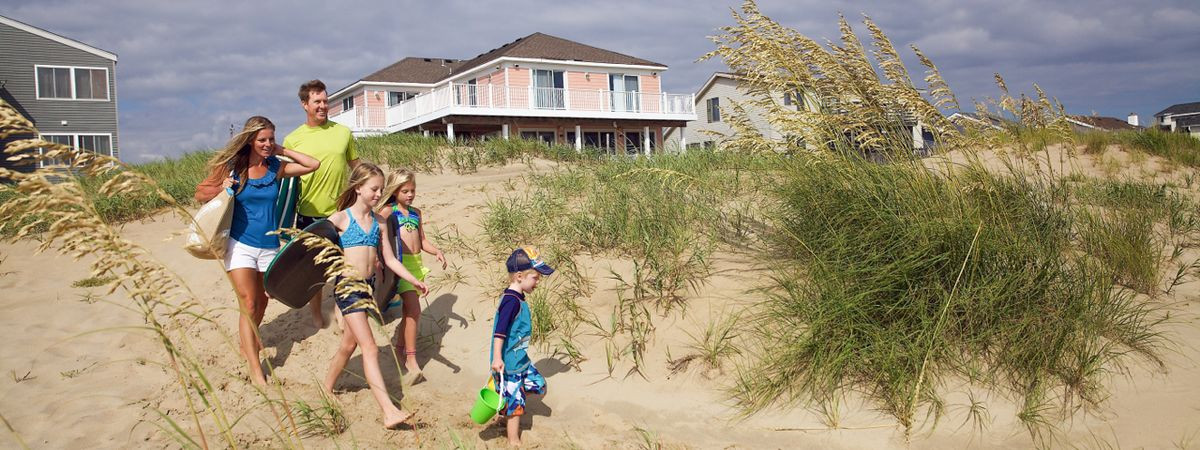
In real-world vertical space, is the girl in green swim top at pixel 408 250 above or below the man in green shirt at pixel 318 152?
below

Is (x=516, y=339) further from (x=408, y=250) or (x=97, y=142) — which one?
(x=97, y=142)

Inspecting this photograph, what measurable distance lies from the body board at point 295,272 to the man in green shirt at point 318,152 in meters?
0.72

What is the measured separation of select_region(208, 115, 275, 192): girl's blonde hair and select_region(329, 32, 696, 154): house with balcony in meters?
23.3

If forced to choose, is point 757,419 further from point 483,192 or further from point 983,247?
point 483,192

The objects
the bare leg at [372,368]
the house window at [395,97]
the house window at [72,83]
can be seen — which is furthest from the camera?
the house window at [395,97]

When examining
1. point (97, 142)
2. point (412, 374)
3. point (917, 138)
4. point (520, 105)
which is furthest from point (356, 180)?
point (97, 142)

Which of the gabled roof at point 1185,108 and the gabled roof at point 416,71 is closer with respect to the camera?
the gabled roof at point 416,71

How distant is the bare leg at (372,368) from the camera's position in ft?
13.8

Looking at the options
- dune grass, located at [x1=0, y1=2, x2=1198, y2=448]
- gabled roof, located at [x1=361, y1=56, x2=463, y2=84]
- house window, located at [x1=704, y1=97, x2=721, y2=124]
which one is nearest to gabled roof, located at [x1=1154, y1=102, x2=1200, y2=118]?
house window, located at [x1=704, y1=97, x2=721, y2=124]

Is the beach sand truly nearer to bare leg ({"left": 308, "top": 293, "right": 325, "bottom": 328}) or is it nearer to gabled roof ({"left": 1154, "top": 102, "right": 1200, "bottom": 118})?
bare leg ({"left": 308, "top": 293, "right": 325, "bottom": 328})

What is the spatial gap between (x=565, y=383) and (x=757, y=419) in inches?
52.1

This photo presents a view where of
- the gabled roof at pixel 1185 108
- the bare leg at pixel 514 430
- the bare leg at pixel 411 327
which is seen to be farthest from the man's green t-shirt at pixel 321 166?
the gabled roof at pixel 1185 108

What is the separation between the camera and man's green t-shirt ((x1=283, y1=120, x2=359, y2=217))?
5586 millimetres

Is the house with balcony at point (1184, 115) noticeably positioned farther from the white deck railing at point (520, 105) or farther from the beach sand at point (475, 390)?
the beach sand at point (475, 390)
